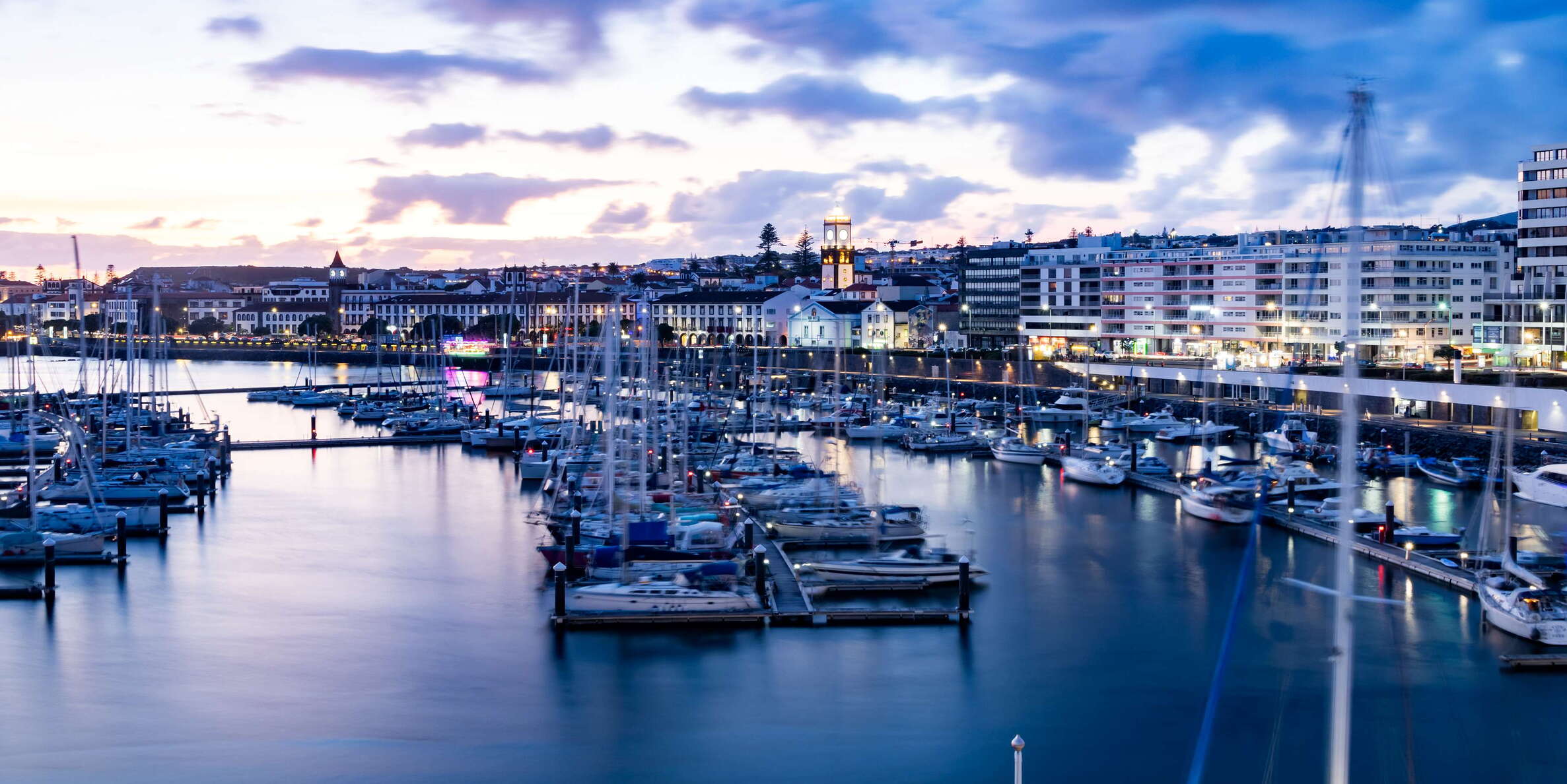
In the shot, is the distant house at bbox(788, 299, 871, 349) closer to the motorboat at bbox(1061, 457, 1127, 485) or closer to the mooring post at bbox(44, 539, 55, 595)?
the motorboat at bbox(1061, 457, 1127, 485)

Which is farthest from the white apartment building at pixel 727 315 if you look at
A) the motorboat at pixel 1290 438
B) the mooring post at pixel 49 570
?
the mooring post at pixel 49 570

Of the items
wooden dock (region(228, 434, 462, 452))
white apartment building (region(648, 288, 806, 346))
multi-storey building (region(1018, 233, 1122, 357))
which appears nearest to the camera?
wooden dock (region(228, 434, 462, 452))

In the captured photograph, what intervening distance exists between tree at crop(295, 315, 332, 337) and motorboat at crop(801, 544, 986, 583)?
4757cm

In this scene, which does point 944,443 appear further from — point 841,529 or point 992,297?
point 992,297

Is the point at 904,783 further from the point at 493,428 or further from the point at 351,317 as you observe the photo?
the point at 351,317

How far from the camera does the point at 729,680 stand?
8.02 m

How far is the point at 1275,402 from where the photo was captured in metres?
21.8

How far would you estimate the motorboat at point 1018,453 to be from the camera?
17891 mm

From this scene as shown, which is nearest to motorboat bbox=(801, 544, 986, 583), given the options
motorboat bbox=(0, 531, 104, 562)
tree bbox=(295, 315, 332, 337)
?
motorboat bbox=(0, 531, 104, 562)

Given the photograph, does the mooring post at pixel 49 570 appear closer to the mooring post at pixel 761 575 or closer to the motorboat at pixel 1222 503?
the mooring post at pixel 761 575

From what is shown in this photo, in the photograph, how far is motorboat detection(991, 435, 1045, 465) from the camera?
704 inches

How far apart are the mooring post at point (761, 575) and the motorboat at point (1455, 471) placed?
29.3 feet

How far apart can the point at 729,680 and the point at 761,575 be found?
55.1 inches

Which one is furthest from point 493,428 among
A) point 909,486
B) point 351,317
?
point 351,317
